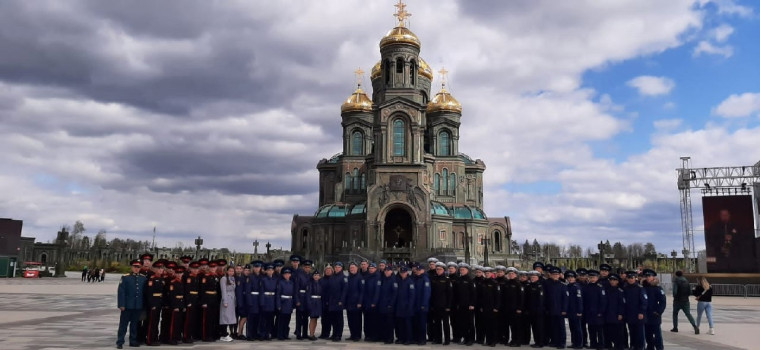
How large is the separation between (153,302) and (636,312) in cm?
1127

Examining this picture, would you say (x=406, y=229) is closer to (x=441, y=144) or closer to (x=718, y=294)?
(x=441, y=144)

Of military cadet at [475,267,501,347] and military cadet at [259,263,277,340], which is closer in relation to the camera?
military cadet at [475,267,501,347]

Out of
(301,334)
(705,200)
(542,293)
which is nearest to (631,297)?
(542,293)

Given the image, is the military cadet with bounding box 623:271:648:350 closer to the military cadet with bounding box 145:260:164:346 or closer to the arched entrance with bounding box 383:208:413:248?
the military cadet with bounding box 145:260:164:346

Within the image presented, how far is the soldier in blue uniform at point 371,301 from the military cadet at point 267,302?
2.31 meters

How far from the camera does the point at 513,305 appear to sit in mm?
13602

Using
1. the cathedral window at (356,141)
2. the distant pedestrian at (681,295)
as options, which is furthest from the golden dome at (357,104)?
the distant pedestrian at (681,295)

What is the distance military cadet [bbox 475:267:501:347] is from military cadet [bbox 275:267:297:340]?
469cm

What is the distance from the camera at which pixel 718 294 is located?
36.4 metres

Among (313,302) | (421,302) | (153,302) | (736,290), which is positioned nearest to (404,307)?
(421,302)

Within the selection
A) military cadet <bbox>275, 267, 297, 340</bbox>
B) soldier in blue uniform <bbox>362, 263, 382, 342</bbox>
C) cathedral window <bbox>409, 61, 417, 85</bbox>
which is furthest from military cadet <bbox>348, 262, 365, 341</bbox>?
cathedral window <bbox>409, 61, 417, 85</bbox>

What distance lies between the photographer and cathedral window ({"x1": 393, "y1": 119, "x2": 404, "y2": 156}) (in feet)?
186

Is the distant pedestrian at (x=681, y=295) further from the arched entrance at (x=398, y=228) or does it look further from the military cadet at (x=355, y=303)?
the arched entrance at (x=398, y=228)

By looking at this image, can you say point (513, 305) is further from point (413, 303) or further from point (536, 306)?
point (413, 303)
